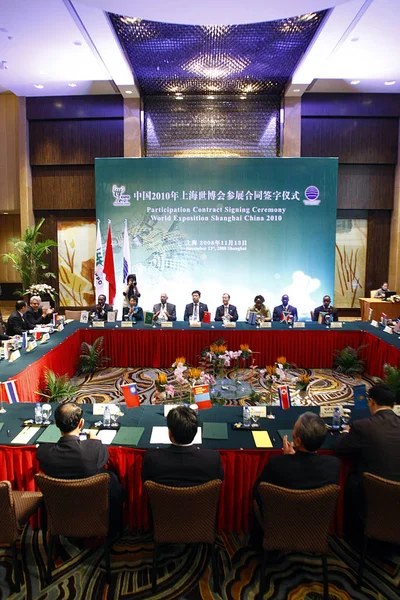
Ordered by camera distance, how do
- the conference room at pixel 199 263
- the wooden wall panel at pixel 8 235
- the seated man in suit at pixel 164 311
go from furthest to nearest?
the wooden wall panel at pixel 8 235 < the seated man in suit at pixel 164 311 < the conference room at pixel 199 263

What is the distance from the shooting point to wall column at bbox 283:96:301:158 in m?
8.92

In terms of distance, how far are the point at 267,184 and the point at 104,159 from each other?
341cm

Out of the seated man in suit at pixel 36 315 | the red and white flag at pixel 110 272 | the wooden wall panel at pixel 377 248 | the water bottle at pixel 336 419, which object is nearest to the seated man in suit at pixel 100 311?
the seated man in suit at pixel 36 315

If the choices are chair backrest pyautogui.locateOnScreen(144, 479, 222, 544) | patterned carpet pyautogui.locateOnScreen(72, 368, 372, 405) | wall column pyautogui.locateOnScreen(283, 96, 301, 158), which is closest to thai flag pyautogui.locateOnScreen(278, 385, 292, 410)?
chair backrest pyautogui.locateOnScreen(144, 479, 222, 544)

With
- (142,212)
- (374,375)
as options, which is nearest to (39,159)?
(142,212)

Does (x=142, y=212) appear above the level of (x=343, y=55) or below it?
below

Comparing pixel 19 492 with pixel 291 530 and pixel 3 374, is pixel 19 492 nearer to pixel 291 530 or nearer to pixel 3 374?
pixel 291 530

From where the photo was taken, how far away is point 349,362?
5805 mm

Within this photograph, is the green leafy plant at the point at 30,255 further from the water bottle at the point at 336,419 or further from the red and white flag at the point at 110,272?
the water bottle at the point at 336,419

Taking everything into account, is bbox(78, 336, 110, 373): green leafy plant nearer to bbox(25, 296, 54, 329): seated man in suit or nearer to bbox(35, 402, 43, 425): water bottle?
bbox(25, 296, 54, 329): seated man in suit

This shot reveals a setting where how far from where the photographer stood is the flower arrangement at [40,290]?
8145 mm

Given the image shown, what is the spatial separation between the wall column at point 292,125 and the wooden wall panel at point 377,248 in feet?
7.88

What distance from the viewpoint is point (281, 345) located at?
19.4 feet

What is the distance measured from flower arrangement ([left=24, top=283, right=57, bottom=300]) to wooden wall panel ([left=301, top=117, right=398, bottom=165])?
6.24 metres
